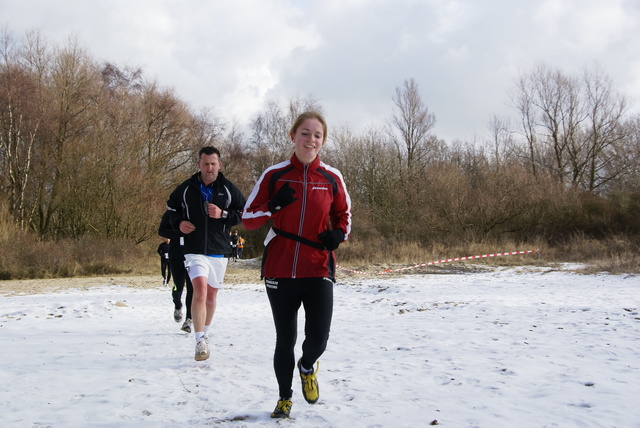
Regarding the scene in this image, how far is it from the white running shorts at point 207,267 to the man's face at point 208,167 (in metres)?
0.78

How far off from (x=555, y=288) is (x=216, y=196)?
327 inches

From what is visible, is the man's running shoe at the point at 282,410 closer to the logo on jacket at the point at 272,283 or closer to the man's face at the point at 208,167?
the logo on jacket at the point at 272,283

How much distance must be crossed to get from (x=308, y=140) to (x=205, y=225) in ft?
6.78

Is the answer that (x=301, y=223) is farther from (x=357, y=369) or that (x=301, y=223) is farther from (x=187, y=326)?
(x=187, y=326)

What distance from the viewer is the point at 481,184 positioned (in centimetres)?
3006

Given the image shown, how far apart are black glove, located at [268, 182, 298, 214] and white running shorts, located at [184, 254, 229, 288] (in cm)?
186

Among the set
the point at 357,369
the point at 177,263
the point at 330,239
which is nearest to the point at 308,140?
the point at 330,239

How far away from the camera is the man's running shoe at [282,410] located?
288 cm

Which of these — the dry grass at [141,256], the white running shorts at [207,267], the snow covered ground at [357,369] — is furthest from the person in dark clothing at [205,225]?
the dry grass at [141,256]

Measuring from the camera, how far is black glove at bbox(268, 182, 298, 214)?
291 cm

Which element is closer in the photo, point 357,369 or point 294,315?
point 294,315

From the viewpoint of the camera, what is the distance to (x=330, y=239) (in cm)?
296

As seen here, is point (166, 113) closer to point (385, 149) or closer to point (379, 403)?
point (385, 149)

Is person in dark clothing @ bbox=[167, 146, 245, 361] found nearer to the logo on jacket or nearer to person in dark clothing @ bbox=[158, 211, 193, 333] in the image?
person in dark clothing @ bbox=[158, 211, 193, 333]
